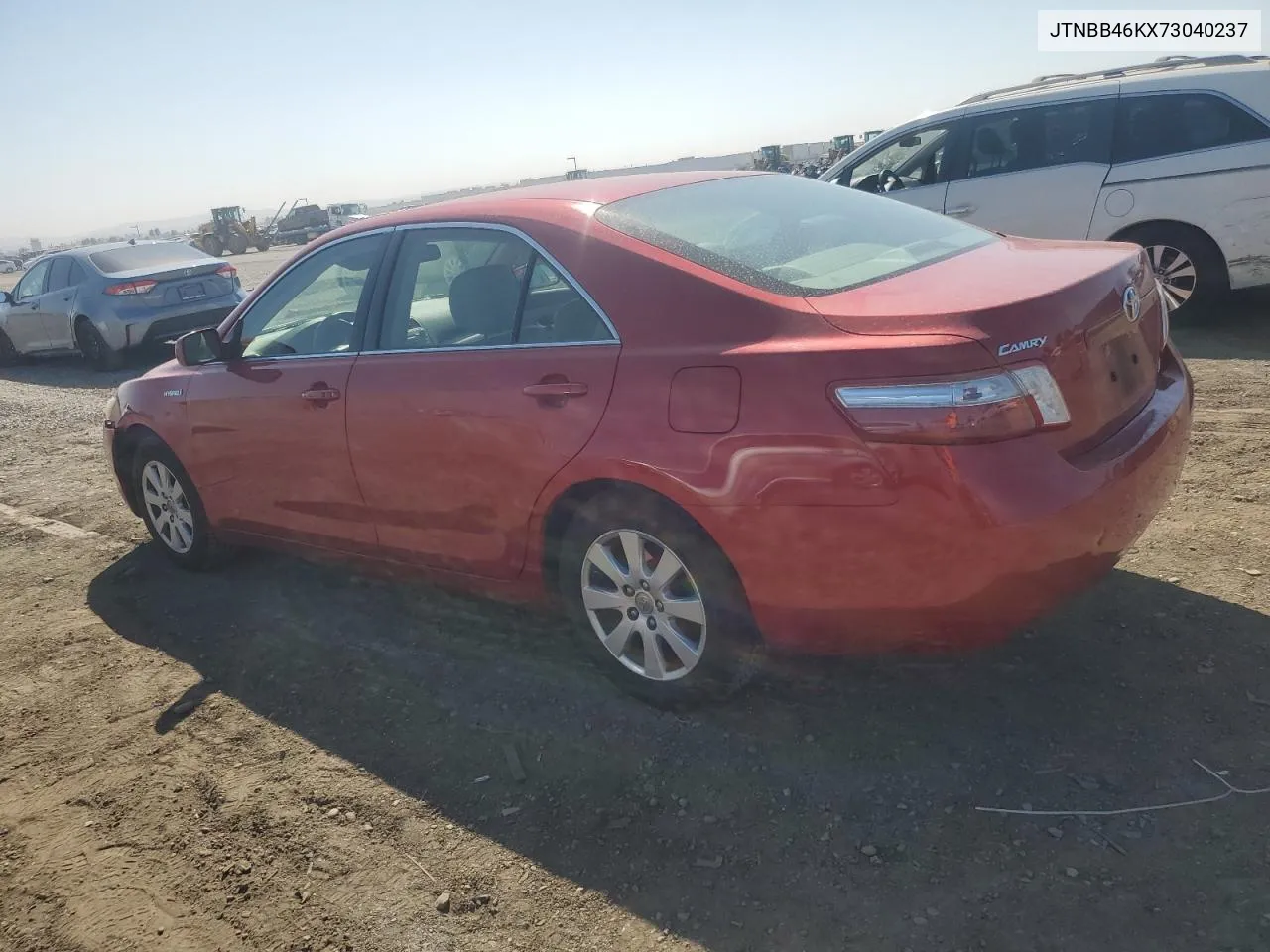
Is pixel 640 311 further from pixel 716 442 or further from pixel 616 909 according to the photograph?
pixel 616 909

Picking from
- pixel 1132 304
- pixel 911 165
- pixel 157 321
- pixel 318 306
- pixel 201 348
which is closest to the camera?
pixel 1132 304

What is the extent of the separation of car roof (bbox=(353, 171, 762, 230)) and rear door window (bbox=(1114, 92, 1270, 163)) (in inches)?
181

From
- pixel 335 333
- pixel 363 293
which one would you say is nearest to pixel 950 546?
pixel 363 293

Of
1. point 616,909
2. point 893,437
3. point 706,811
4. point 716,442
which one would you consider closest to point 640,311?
point 716,442

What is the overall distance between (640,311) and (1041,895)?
1857 mm

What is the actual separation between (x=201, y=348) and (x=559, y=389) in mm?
2192

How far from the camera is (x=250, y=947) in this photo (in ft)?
8.21

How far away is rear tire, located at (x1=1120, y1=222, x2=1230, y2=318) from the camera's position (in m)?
7.01

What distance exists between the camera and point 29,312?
13.1 m

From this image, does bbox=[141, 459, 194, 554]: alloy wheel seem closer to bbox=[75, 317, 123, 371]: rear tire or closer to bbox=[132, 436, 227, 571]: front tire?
bbox=[132, 436, 227, 571]: front tire

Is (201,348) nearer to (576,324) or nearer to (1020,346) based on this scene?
(576,324)

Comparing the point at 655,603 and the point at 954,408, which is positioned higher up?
the point at 954,408

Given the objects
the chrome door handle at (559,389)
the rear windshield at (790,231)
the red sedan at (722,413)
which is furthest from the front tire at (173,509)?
the rear windshield at (790,231)

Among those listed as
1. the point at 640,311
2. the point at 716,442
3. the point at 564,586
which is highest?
the point at 640,311
